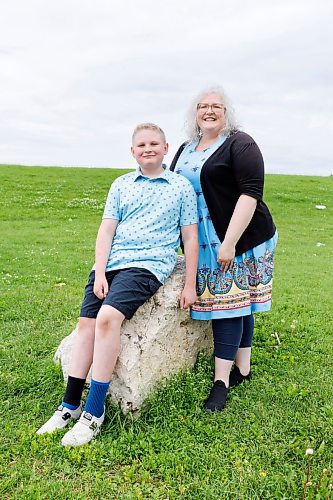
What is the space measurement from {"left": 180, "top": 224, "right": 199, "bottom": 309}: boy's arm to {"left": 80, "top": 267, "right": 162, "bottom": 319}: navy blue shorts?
0.92 ft

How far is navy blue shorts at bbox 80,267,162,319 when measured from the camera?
13.3 feet

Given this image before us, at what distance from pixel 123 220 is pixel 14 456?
2045 millimetres

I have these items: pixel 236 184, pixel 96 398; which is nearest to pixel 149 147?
pixel 236 184

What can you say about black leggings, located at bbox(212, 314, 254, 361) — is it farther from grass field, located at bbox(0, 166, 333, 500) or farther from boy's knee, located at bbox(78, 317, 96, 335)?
boy's knee, located at bbox(78, 317, 96, 335)

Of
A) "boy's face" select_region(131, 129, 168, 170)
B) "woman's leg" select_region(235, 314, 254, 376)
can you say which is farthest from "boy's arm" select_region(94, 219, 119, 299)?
"woman's leg" select_region(235, 314, 254, 376)

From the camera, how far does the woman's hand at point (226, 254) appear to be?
14.0 ft

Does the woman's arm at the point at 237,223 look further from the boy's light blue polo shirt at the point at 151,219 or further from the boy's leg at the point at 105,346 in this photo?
the boy's leg at the point at 105,346

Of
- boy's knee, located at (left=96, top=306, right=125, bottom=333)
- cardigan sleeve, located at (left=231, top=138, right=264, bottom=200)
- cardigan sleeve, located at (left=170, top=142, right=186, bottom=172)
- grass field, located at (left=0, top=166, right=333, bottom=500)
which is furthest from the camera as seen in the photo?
cardigan sleeve, located at (left=170, top=142, right=186, bottom=172)

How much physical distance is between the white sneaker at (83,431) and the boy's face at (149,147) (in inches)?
82.4

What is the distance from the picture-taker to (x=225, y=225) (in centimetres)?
439

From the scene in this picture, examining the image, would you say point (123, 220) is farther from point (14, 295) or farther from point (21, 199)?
point (21, 199)

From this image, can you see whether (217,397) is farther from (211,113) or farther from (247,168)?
(211,113)

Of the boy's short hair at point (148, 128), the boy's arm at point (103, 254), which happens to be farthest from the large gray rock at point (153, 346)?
the boy's short hair at point (148, 128)

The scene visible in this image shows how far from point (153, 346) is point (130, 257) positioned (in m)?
0.80
